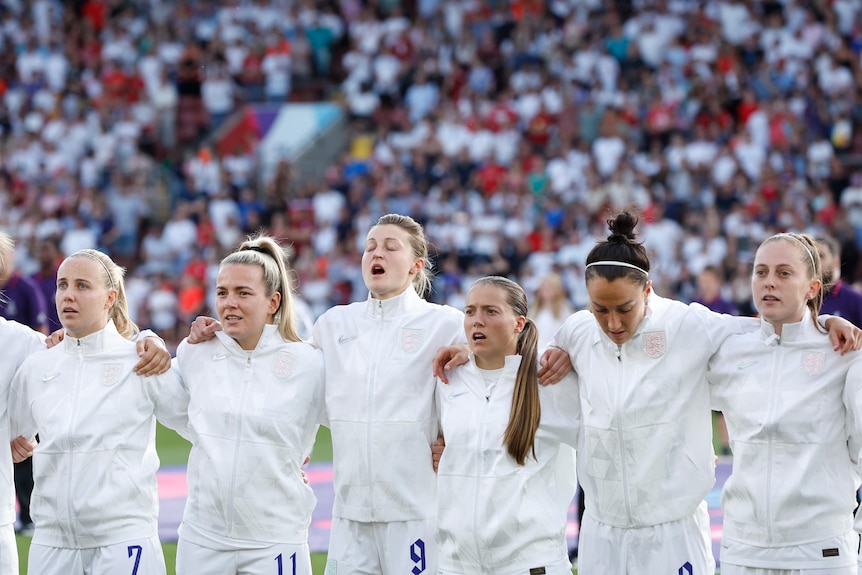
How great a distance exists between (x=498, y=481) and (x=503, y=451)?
0.44 feet

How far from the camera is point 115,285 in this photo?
5977mm

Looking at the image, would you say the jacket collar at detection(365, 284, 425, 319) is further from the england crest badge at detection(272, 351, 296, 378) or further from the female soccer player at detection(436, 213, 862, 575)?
the female soccer player at detection(436, 213, 862, 575)

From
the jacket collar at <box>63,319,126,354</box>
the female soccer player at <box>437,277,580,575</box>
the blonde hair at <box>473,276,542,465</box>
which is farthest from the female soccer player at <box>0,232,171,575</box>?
the blonde hair at <box>473,276,542,465</box>

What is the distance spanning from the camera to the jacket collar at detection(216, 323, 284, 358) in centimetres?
581

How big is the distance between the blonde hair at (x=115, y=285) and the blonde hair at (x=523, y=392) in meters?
1.77

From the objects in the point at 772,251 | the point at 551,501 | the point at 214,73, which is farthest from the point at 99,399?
the point at 214,73

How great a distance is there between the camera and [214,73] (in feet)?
85.4

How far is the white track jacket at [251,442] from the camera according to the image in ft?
18.3

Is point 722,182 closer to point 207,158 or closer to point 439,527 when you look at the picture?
point 207,158

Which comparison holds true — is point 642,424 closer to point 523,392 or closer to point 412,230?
point 523,392

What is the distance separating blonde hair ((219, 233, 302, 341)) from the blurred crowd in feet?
35.6

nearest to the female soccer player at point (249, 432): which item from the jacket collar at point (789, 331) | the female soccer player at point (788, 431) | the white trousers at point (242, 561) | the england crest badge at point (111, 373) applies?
the white trousers at point (242, 561)

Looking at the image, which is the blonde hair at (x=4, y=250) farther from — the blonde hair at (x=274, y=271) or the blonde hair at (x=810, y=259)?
the blonde hair at (x=810, y=259)

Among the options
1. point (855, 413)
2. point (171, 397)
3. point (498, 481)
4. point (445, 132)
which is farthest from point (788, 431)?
point (445, 132)
